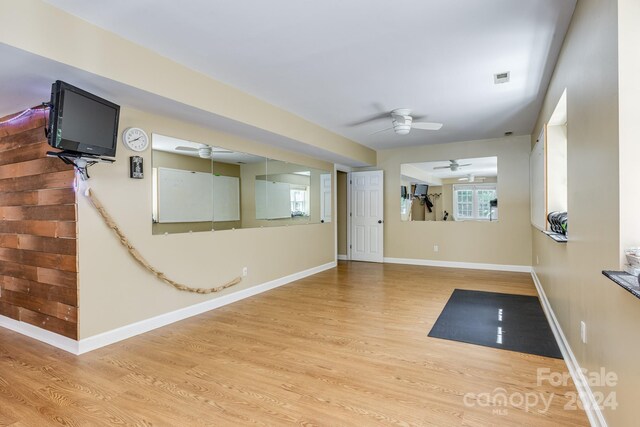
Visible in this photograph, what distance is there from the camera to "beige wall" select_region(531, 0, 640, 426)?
1436 mm

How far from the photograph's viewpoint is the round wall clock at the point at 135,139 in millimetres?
3237

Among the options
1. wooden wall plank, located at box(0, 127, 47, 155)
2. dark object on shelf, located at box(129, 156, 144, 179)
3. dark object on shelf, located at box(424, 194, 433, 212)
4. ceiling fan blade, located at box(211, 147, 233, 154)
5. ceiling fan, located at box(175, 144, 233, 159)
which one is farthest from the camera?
dark object on shelf, located at box(424, 194, 433, 212)

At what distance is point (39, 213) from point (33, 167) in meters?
0.44

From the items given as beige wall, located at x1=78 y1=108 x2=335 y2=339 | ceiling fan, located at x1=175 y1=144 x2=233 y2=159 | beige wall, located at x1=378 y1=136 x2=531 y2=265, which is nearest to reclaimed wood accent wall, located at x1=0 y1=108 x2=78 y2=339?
beige wall, located at x1=78 y1=108 x2=335 y2=339

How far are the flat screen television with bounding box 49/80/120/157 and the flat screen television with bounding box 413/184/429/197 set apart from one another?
5.64m

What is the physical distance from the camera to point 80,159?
9.00ft

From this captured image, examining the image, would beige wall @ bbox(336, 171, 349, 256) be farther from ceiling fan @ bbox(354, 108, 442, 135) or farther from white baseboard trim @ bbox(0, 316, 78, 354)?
white baseboard trim @ bbox(0, 316, 78, 354)

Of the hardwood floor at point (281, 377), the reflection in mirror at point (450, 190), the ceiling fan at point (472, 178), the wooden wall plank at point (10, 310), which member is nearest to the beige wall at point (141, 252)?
the hardwood floor at point (281, 377)

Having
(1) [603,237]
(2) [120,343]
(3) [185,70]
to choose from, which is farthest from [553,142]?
(2) [120,343]

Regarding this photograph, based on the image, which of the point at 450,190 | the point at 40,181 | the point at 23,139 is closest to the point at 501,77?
the point at 450,190

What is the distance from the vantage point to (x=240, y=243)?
15.3 feet

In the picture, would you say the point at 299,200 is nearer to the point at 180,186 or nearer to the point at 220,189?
the point at 220,189

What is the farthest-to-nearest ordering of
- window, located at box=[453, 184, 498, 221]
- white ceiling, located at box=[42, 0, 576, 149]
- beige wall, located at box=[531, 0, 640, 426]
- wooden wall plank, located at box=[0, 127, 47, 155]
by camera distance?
window, located at box=[453, 184, 498, 221]
wooden wall plank, located at box=[0, 127, 47, 155]
white ceiling, located at box=[42, 0, 576, 149]
beige wall, located at box=[531, 0, 640, 426]

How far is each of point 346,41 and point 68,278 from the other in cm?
301
